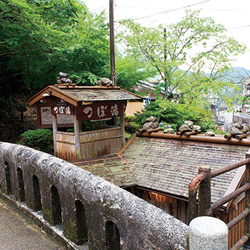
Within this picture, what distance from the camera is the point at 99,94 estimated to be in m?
8.97

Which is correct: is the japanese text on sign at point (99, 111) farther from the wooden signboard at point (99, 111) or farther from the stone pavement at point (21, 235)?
the stone pavement at point (21, 235)

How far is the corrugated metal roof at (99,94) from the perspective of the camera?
827cm

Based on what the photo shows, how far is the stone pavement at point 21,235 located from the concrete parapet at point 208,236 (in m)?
2.83

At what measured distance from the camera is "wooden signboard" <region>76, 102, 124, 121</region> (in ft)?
28.0

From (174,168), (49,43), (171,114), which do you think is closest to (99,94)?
(174,168)

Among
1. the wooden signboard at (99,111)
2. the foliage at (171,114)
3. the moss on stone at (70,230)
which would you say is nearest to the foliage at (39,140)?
the wooden signboard at (99,111)

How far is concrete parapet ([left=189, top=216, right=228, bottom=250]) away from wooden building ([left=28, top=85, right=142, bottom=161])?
6.44 m

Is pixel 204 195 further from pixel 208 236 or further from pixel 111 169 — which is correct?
pixel 111 169

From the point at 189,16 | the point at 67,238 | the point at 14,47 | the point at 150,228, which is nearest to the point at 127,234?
the point at 150,228

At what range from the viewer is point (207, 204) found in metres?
2.52

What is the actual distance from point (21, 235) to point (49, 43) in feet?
33.0

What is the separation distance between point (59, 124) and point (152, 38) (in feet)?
32.8

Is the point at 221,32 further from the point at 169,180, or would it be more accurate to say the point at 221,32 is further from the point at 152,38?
the point at 169,180

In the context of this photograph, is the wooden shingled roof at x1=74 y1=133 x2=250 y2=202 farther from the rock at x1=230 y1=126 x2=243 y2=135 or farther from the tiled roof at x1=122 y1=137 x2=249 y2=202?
the rock at x1=230 y1=126 x2=243 y2=135
